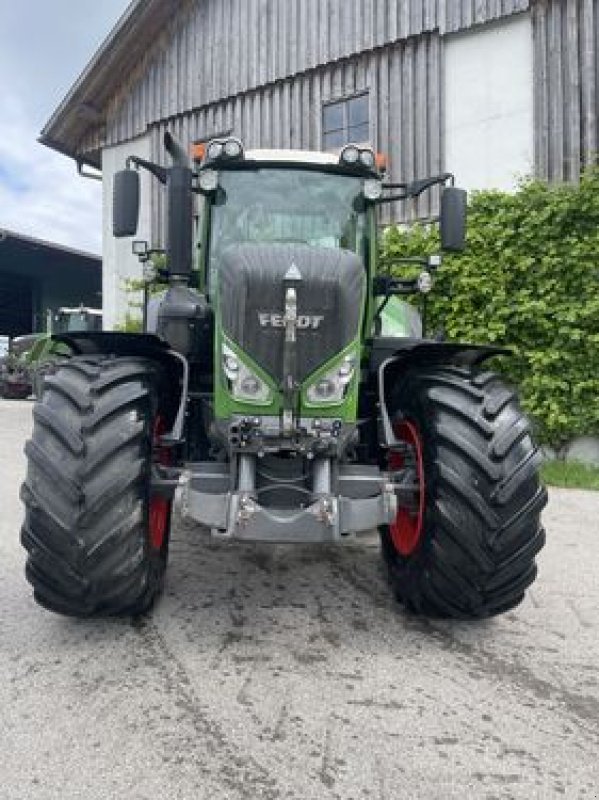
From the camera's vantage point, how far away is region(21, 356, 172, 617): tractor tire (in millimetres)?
2838

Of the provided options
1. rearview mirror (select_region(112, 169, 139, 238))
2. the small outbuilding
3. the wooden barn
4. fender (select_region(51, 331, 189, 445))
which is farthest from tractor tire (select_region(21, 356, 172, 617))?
the small outbuilding

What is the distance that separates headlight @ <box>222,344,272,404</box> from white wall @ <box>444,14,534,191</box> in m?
7.40

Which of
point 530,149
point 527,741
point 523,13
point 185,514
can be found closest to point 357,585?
point 185,514

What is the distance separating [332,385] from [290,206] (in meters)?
1.38

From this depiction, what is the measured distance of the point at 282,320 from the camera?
303 centimetres

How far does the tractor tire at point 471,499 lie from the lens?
304 cm

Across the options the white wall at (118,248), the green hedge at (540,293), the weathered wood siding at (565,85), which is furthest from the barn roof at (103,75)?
the green hedge at (540,293)

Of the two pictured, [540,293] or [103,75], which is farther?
[103,75]

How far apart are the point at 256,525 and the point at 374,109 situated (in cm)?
A: 943

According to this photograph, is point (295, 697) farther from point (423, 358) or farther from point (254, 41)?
point (254, 41)

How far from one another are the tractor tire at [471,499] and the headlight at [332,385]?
41 centimetres

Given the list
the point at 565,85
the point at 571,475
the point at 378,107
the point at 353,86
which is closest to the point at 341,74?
the point at 353,86

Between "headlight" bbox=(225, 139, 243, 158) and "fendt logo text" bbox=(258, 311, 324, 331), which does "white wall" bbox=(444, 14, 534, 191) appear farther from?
"fendt logo text" bbox=(258, 311, 324, 331)

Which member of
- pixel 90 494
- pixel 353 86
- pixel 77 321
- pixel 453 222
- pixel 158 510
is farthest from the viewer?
pixel 77 321
